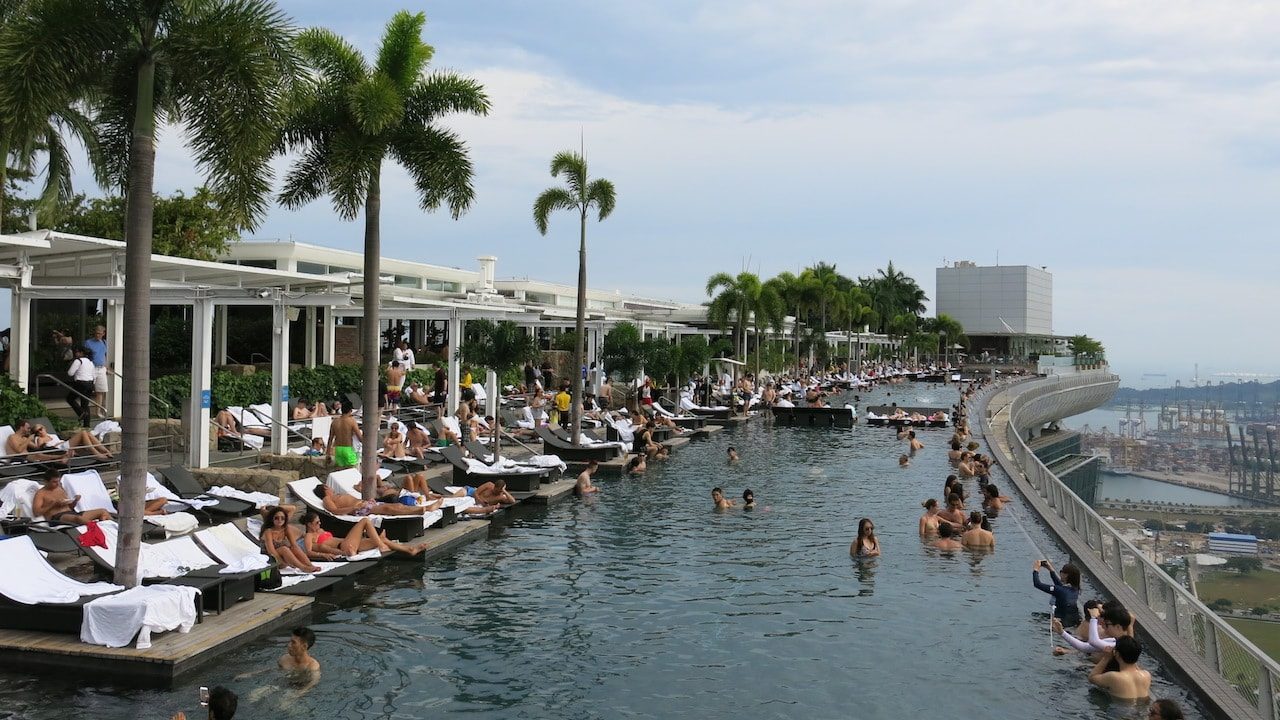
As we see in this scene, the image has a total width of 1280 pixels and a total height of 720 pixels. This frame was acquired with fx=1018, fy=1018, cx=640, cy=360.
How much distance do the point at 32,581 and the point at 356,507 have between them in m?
Result: 5.09

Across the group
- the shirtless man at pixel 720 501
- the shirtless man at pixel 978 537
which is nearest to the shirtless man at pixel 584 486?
the shirtless man at pixel 720 501

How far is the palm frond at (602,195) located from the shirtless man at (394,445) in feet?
28.0

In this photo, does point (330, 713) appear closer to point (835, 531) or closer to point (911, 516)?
point (835, 531)

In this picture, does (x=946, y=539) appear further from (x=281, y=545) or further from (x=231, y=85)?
(x=231, y=85)

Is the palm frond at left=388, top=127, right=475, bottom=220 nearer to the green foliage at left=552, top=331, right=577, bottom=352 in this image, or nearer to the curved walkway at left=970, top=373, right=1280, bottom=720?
the curved walkway at left=970, top=373, right=1280, bottom=720

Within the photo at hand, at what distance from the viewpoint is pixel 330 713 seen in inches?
306

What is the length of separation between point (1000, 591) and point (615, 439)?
14.4 metres

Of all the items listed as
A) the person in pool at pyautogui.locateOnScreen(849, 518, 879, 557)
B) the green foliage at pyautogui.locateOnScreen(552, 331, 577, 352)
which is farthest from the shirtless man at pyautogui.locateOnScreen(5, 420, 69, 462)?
the green foliage at pyautogui.locateOnScreen(552, 331, 577, 352)

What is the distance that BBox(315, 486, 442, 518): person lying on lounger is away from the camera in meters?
13.5

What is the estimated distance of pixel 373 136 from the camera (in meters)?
14.7

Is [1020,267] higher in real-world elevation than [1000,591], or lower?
higher

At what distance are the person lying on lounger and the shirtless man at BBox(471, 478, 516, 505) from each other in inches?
110

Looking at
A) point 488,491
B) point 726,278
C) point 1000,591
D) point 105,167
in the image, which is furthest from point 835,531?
point 726,278

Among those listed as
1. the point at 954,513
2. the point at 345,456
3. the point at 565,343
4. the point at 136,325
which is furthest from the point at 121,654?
the point at 565,343
